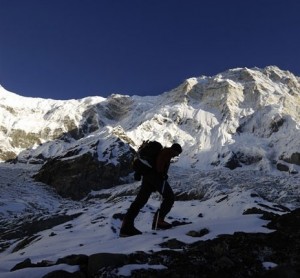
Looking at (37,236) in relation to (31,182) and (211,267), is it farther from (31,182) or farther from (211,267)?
(31,182)

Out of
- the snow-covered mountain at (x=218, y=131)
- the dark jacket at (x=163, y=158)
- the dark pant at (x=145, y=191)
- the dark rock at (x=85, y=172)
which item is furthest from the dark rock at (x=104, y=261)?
the snow-covered mountain at (x=218, y=131)

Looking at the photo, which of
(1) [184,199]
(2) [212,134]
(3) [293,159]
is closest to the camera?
(1) [184,199]

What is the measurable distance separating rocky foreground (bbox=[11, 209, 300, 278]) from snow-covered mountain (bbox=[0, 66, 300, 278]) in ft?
0.07

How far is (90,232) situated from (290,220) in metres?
25.1

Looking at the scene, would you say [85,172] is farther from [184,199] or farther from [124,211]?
[124,211]

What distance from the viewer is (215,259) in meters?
10.1

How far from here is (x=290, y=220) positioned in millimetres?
13133

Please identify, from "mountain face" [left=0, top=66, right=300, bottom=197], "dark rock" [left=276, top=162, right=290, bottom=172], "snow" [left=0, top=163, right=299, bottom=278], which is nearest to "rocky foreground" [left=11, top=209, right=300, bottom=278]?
"snow" [left=0, top=163, right=299, bottom=278]

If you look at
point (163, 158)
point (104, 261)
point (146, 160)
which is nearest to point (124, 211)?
point (146, 160)

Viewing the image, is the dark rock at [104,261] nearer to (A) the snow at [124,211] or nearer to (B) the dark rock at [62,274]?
(B) the dark rock at [62,274]

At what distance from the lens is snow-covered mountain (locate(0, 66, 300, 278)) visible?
1008 cm

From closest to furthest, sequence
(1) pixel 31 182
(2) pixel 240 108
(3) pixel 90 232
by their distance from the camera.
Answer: (3) pixel 90 232
(1) pixel 31 182
(2) pixel 240 108

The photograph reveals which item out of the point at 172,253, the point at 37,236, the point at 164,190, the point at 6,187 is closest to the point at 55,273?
the point at 172,253

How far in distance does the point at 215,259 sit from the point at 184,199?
66.9 meters
